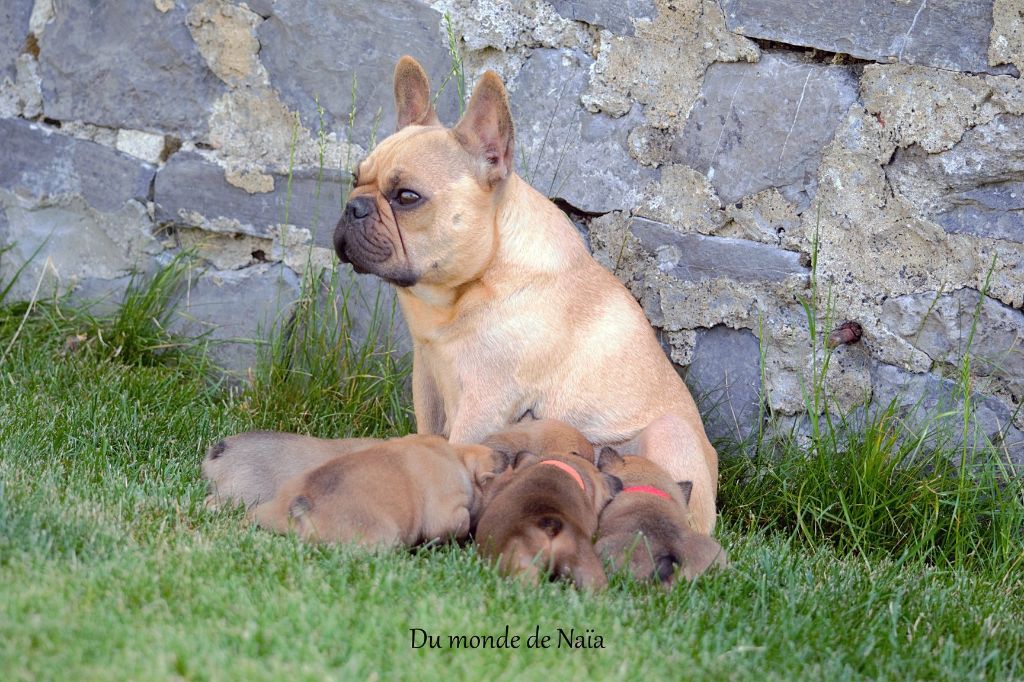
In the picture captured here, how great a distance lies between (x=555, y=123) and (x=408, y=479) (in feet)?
6.45

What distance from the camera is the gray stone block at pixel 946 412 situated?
398cm

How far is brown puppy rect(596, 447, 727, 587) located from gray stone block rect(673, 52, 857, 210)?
1.46 metres

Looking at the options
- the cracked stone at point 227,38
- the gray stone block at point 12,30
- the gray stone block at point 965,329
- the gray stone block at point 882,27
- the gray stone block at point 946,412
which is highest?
the gray stone block at point 882,27

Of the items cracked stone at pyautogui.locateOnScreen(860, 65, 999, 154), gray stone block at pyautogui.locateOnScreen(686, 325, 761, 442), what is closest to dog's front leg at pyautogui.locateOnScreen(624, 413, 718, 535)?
gray stone block at pyautogui.locateOnScreen(686, 325, 761, 442)

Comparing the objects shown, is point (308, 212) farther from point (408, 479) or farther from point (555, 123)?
point (408, 479)

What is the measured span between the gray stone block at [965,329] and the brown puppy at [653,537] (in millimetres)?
1296

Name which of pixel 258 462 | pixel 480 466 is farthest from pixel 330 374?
pixel 480 466

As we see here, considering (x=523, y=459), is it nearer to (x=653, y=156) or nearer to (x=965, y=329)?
(x=653, y=156)

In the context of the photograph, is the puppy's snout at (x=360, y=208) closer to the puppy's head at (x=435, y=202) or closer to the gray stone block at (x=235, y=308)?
the puppy's head at (x=435, y=202)

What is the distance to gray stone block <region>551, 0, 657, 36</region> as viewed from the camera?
4363mm

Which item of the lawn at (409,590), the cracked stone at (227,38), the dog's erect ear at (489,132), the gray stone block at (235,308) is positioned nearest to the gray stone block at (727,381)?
the lawn at (409,590)

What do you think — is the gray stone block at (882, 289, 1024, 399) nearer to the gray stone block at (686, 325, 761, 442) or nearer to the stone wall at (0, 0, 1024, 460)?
the stone wall at (0, 0, 1024, 460)

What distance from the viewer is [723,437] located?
440 centimetres

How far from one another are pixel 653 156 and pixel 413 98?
1015mm
